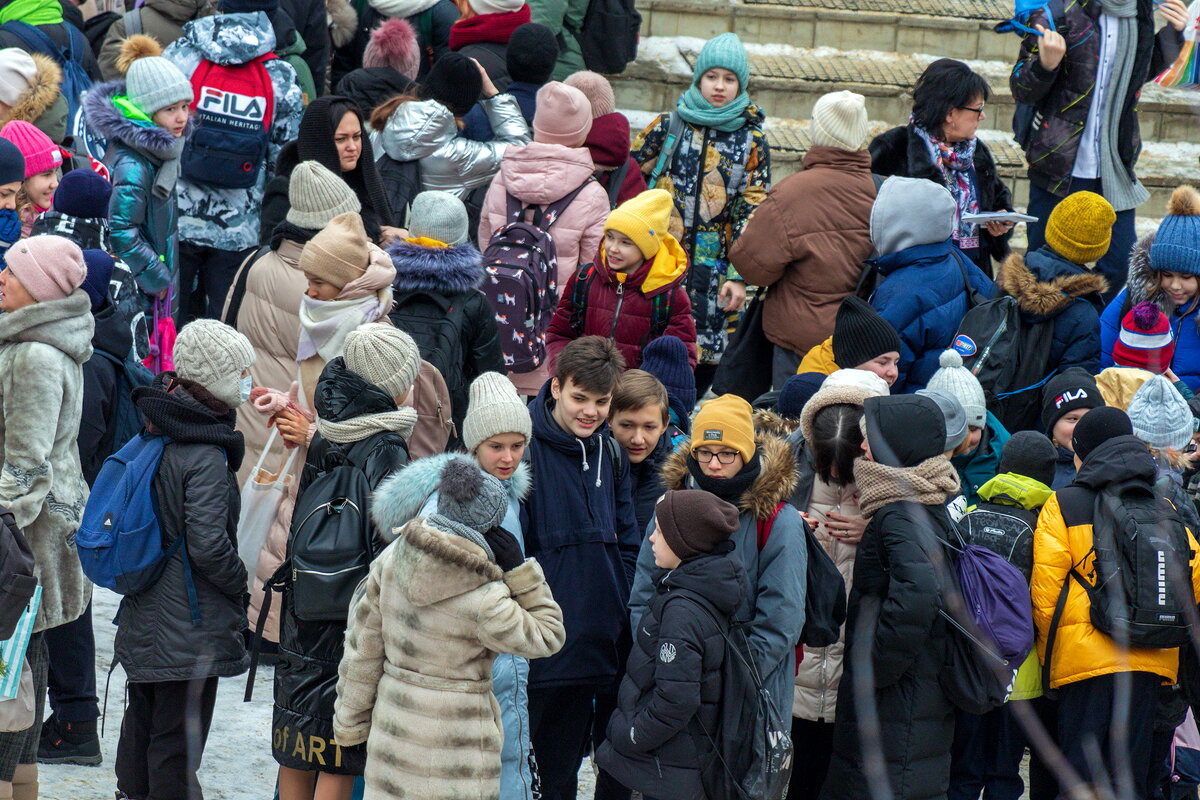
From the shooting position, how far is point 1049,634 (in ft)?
16.9

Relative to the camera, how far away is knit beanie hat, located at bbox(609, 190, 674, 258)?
6.66 metres

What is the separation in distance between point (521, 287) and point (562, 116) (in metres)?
1.13

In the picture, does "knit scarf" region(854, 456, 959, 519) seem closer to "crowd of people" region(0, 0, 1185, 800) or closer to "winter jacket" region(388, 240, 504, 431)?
"crowd of people" region(0, 0, 1185, 800)

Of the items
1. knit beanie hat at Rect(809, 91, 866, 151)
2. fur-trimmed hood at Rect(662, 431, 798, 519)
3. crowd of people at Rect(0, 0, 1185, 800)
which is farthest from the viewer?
knit beanie hat at Rect(809, 91, 866, 151)

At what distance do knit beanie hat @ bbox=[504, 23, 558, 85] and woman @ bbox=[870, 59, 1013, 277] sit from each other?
6.38ft

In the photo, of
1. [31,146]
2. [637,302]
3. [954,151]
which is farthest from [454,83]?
[954,151]

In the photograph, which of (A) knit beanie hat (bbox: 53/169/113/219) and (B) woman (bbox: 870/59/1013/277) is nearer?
(A) knit beanie hat (bbox: 53/169/113/219)

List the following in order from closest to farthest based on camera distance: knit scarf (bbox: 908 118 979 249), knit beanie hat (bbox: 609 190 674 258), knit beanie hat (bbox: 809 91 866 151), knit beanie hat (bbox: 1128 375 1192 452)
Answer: knit beanie hat (bbox: 1128 375 1192 452) → knit beanie hat (bbox: 609 190 674 258) → knit beanie hat (bbox: 809 91 866 151) → knit scarf (bbox: 908 118 979 249)

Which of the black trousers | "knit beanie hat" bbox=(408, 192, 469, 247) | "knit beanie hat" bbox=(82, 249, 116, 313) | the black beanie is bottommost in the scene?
the black trousers

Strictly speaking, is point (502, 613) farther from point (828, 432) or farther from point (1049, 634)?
point (1049, 634)

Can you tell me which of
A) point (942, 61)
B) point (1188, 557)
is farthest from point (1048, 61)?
point (1188, 557)

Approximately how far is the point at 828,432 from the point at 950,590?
0.70 metres

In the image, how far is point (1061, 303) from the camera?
21.8ft

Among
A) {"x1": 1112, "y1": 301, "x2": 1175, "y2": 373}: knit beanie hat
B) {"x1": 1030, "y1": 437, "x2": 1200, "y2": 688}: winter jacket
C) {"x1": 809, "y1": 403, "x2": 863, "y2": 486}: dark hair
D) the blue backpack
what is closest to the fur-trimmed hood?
{"x1": 809, "y1": 403, "x2": 863, "y2": 486}: dark hair
